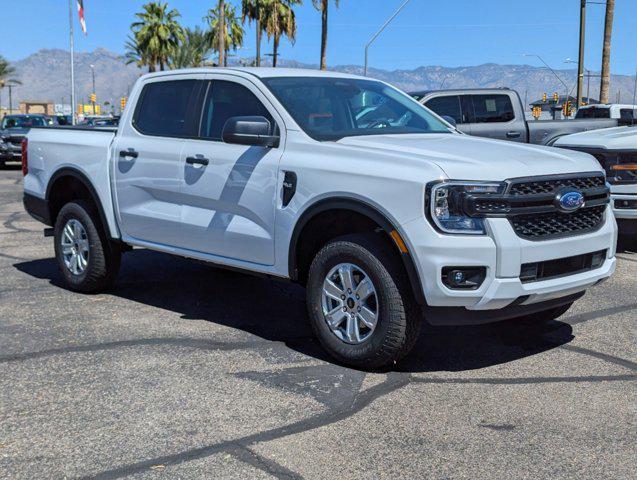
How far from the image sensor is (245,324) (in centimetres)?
662

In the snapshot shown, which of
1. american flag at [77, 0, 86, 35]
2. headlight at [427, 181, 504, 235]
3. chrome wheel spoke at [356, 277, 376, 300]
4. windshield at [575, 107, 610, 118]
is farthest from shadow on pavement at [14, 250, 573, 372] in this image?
american flag at [77, 0, 86, 35]

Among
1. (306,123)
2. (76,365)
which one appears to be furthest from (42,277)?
(306,123)

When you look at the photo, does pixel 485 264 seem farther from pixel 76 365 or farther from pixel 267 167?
pixel 76 365

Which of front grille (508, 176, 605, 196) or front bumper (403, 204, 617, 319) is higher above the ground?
front grille (508, 176, 605, 196)

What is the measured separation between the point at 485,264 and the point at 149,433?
207 centimetres

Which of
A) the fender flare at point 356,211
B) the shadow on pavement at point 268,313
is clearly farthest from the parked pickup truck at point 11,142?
the fender flare at point 356,211

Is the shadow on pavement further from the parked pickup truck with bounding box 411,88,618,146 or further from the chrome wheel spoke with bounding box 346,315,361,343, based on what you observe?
the parked pickup truck with bounding box 411,88,618,146

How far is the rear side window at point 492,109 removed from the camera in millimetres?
14172

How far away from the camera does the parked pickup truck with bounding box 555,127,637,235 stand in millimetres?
9266

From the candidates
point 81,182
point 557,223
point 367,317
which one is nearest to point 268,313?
point 367,317

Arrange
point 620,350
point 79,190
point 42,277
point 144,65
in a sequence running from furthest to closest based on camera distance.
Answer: point 144,65 → point 42,277 → point 79,190 → point 620,350

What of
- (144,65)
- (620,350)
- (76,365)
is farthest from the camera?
(144,65)

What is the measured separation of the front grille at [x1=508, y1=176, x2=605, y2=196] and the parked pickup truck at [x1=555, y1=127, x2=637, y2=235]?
3975mm

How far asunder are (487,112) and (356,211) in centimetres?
958
